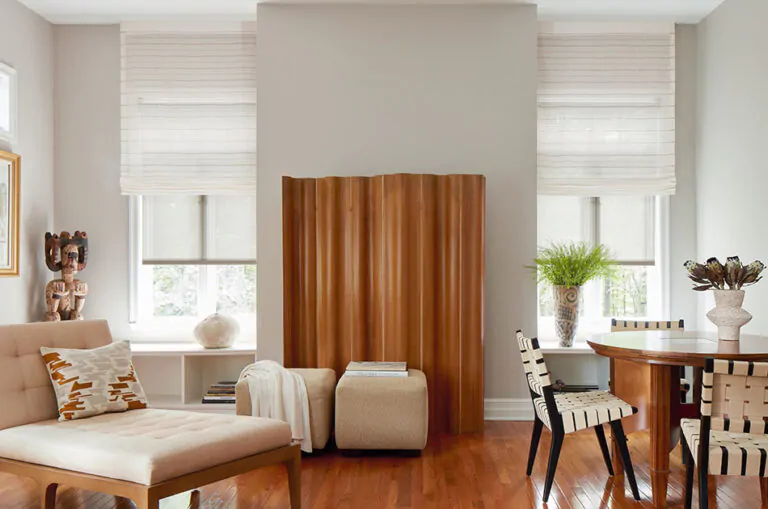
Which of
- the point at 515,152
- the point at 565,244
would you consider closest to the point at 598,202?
the point at 565,244

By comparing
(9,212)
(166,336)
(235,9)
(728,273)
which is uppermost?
(235,9)

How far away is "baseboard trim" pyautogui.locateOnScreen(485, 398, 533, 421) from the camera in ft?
16.7

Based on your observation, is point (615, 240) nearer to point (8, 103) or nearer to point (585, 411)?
point (585, 411)

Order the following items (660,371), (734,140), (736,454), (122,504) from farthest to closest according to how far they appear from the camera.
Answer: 1. (734,140)
2. (660,371)
3. (122,504)
4. (736,454)

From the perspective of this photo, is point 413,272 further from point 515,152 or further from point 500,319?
point 515,152

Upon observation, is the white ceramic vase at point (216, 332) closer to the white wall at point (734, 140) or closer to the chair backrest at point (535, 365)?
the chair backrest at point (535, 365)

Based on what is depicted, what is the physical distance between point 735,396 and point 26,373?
3294 millimetres

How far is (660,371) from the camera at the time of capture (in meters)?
3.48

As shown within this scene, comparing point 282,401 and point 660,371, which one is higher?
point 660,371

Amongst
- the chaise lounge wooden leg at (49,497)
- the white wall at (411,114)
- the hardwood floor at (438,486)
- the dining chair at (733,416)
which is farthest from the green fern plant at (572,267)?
the chaise lounge wooden leg at (49,497)

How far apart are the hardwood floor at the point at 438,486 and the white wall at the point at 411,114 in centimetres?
123

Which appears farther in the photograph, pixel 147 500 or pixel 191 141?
pixel 191 141

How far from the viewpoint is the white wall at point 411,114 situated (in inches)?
203

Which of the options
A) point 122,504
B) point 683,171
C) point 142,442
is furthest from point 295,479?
point 683,171
